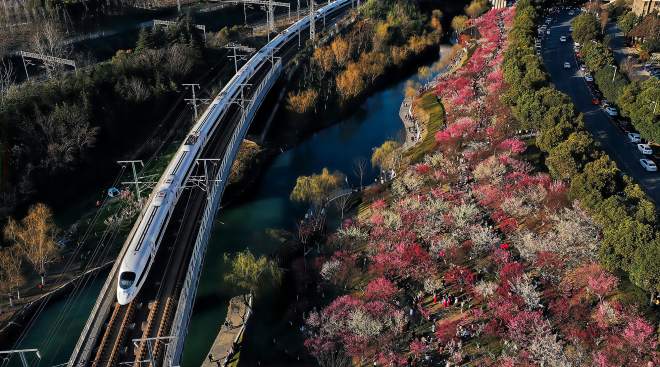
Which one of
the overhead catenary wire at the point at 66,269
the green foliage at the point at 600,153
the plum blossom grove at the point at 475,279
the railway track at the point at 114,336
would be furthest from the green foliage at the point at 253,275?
the green foliage at the point at 600,153

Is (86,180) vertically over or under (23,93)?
under

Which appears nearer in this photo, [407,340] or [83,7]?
[407,340]

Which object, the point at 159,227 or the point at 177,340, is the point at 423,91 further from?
the point at 177,340

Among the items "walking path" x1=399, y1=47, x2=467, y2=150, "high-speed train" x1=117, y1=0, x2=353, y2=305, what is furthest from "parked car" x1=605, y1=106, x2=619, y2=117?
"high-speed train" x1=117, y1=0, x2=353, y2=305

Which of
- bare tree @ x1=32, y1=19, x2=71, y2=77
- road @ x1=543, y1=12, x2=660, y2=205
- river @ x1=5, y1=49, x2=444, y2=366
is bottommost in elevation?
river @ x1=5, y1=49, x2=444, y2=366

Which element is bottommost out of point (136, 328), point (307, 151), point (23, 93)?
point (307, 151)

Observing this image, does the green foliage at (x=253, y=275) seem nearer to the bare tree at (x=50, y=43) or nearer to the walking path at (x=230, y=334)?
the walking path at (x=230, y=334)

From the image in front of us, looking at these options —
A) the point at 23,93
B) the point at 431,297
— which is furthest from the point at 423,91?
the point at 23,93

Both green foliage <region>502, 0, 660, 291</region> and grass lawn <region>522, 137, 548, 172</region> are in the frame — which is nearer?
green foliage <region>502, 0, 660, 291</region>

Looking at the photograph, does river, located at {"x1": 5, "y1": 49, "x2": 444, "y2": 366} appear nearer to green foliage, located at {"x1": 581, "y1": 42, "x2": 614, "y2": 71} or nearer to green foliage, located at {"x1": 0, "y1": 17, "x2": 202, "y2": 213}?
green foliage, located at {"x1": 0, "y1": 17, "x2": 202, "y2": 213}
